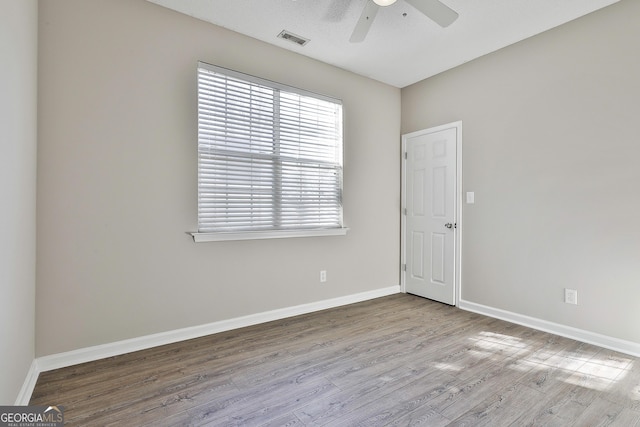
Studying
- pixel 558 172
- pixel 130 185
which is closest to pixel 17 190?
pixel 130 185

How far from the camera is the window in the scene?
9.13 feet

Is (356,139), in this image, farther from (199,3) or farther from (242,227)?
(199,3)

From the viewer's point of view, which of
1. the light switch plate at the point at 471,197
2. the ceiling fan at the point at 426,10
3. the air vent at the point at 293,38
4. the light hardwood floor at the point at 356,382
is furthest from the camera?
the light switch plate at the point at 471,197

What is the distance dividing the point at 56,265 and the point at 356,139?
3.11 metres

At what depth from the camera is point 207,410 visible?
1.75 m

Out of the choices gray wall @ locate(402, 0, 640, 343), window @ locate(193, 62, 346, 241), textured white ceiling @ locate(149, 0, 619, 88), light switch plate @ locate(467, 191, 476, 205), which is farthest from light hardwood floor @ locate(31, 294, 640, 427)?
textured white ceiling @ locate(149, 0, 619, 88)

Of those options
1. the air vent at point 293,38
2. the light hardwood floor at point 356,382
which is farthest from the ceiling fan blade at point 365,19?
the light hardwood floor at point 356,382

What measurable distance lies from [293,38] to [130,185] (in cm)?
202

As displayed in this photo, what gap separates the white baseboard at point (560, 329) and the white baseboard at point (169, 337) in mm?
1393

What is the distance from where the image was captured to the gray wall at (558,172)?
2464 mm

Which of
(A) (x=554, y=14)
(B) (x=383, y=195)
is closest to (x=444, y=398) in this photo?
Result: (B) (x=383, y=195)

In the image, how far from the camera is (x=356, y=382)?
6.68ft

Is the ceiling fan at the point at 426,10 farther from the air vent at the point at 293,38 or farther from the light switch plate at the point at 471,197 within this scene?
the light switch plate at the point at 471,197

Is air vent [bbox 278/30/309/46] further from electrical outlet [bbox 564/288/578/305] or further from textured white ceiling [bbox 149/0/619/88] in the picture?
electrical outlet [bbox 564/288/578/305]
